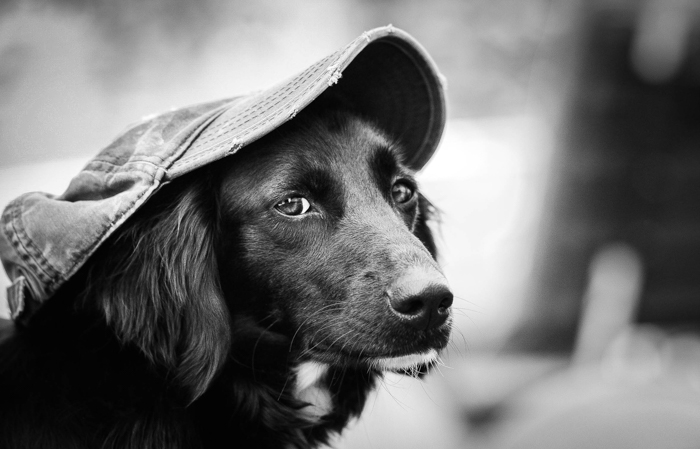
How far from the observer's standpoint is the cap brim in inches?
61.9

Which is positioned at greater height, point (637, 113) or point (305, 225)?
point (637, 113)

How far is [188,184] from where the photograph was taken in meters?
1.85

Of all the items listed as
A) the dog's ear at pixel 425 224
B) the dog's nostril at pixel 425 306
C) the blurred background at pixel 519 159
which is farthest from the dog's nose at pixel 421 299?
the blurred background at pixel 519 159

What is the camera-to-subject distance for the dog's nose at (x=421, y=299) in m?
1.63

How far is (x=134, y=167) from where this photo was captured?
5.35 feet

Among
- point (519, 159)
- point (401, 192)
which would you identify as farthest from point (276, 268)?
point (519, 159)

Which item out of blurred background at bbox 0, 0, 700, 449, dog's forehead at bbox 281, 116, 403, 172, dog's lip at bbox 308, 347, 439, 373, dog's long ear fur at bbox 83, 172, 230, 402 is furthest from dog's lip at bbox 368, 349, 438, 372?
blurred background at bbox 0, 0, 700, 449

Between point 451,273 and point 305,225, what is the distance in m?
3.39

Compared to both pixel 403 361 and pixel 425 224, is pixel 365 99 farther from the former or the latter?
pixel 403 361

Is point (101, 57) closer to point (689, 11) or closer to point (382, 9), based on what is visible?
point (382, 9)

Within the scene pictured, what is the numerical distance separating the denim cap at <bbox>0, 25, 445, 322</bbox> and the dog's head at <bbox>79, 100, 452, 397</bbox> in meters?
0.15

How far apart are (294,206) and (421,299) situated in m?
0.46

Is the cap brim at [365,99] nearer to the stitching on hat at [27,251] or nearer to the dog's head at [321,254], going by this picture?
the dog's head at [321,254]

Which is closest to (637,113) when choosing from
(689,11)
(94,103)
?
(689,11)
